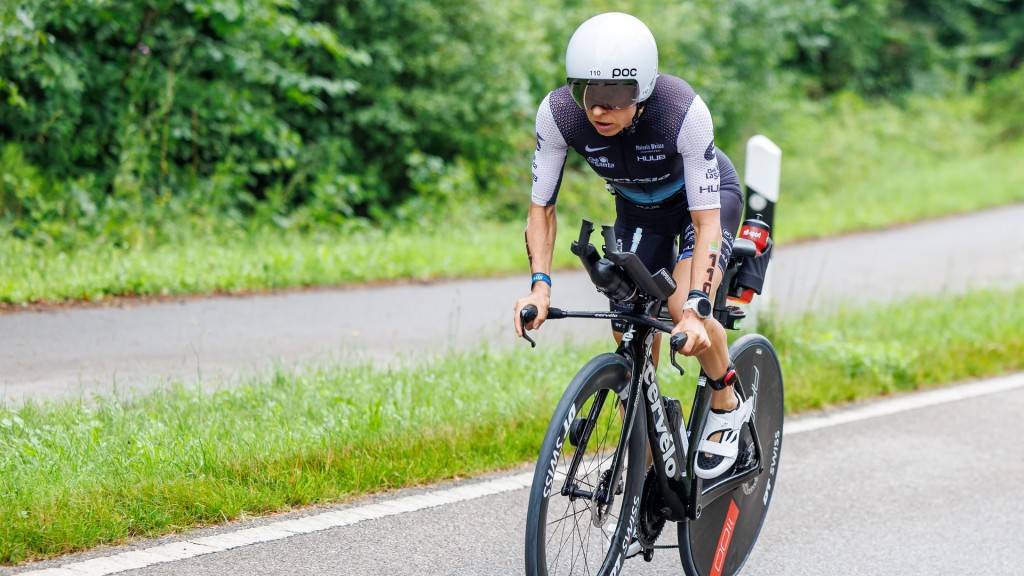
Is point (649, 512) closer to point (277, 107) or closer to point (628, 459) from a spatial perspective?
point (628, 459)

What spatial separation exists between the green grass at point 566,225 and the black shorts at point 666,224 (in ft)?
16.6

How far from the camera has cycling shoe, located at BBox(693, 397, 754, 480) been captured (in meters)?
4.20

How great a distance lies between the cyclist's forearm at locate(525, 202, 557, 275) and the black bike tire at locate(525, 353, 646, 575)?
0.49 metres

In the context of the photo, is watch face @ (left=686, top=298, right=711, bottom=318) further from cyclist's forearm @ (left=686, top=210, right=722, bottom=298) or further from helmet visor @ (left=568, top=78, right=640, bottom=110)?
helmet visor @ (left=568, top=78, right=640, bottom=110)

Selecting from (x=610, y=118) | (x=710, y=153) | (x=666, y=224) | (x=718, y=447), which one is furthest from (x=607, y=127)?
(x=718, y=447)

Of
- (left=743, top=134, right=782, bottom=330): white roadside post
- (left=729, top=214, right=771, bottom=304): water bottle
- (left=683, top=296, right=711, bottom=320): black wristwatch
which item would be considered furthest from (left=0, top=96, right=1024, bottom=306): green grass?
(left=683, top=296, right=711, bottom=320): black wristwatch

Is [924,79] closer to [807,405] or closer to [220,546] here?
[807,405]

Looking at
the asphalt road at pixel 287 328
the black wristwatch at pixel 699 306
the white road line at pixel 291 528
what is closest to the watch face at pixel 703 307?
the black wristwatch at pixel 699 306

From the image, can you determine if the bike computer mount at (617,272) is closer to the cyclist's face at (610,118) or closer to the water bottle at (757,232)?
the cyclist's face at (610,118)

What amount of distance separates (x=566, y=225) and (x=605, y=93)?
10.1 m

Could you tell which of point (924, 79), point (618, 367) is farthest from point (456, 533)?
point (924, 79)

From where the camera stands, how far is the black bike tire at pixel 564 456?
346 centimetres

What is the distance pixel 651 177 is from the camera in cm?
405

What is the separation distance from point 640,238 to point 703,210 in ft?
1.52
